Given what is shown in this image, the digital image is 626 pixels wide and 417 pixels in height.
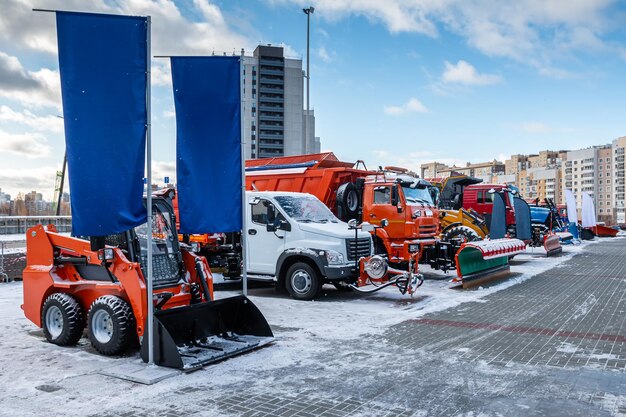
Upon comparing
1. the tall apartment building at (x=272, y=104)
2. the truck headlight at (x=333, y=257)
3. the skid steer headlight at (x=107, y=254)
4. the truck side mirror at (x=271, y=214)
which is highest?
the tall apartment building at (x=272, y=104)

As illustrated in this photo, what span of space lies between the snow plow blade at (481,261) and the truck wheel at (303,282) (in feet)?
13.4

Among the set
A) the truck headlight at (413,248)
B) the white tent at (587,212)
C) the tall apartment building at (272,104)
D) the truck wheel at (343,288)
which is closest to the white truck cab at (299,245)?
the truck wheel at (343,288)

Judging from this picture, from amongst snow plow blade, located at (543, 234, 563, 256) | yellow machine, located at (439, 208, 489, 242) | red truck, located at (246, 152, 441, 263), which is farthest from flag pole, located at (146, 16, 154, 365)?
snow plow blade, located at (543, 234, 563, 256)

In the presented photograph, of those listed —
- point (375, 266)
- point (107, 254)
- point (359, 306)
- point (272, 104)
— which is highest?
point (272, 104)

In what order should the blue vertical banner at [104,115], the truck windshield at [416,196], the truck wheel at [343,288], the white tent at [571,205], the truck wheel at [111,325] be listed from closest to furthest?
1. the blue vertical banner at [104,115]
2. the truck wheel at [111,325]
3. the truck wheel at [343,288]
4. the truck windshield at [416,196]
5. the white tent at [571,205]

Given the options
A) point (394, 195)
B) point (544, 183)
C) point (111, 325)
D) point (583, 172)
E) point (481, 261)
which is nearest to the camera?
point (111, 325)

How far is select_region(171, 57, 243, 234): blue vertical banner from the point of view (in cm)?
724

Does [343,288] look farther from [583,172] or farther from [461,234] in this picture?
[583,172]

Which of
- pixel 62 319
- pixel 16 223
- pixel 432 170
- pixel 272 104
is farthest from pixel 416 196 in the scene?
pixel 272 104

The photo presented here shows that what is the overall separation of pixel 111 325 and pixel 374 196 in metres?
9.10

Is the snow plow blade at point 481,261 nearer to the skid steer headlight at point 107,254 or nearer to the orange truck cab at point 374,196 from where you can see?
the orange truck cab at point 374,196

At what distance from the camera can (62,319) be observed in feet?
24.5

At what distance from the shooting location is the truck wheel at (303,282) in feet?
37.6

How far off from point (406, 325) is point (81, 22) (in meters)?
6.48
